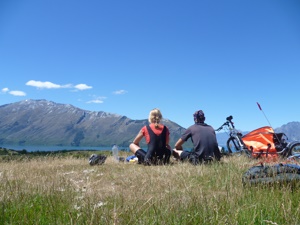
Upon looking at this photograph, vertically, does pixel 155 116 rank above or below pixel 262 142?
above

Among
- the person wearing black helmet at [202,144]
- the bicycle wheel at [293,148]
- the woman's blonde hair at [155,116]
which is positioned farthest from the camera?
the bicycle wheel at [293,148]

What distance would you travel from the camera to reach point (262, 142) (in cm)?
1279

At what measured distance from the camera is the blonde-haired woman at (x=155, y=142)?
1085 cm

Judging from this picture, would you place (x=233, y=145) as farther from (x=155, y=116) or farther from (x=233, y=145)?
(x=155, y=116)

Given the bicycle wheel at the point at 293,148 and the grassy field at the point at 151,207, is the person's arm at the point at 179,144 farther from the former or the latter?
the grassy field at the point at 151,207

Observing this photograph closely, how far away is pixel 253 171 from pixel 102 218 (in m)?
3.55

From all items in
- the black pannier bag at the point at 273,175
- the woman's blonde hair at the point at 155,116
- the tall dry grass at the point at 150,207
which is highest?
the woman's blonde hair at the point at 155,116

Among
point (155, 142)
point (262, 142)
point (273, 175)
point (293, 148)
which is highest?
point (262, 142)

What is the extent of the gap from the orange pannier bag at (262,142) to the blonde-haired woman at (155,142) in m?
4.27

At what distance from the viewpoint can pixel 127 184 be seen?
21.2ft

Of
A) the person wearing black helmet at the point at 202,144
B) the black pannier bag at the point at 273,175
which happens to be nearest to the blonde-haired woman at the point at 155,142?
the person wearing black helmet at the point at 202,144

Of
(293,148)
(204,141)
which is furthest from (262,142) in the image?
(204,141)

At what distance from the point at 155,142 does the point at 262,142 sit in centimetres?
537

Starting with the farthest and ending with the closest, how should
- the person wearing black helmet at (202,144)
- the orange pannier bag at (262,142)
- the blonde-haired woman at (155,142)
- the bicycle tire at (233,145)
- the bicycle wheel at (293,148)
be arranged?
the bicycle tire at (233,145) < the orange pannier bag at (262,142) < the bicycle wheel at (293,148) < the blonde-haired woman at (155,142) < the person wearing black helmet at (202,144)
